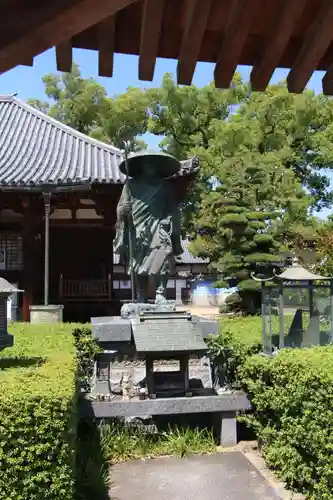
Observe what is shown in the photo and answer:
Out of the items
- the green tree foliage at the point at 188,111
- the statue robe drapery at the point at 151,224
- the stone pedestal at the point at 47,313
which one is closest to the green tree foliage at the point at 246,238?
the stone pedestal at the point at 47,313

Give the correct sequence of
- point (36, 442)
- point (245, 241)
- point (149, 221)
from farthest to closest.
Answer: point (245, 241) → point (149, 221) → point (36, 442)

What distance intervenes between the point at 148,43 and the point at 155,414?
462cm

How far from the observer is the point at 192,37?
2213 mm

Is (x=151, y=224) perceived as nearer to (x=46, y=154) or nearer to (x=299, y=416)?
(x=299, y=416)

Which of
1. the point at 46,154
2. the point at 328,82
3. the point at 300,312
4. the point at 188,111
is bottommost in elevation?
the point at 300,312

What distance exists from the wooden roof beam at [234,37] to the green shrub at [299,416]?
2.56 meters

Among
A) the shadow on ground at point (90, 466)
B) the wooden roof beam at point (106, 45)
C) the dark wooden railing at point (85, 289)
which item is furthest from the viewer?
the dark wooden railing at point (85, 289)

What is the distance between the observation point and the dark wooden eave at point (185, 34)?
1.81 m

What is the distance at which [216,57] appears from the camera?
8.11ft

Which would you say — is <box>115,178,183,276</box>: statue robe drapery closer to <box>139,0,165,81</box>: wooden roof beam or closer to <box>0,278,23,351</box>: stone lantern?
<box>0,278,23,351</box>: stone lantern

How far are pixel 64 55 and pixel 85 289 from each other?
12.3 meters

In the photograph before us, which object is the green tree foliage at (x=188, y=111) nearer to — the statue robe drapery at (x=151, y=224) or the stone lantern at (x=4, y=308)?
the statue robe drapery at (x=151, y=224)

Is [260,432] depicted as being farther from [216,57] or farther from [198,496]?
[216,57]

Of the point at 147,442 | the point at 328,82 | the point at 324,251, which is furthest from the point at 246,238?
the point at 328,82
